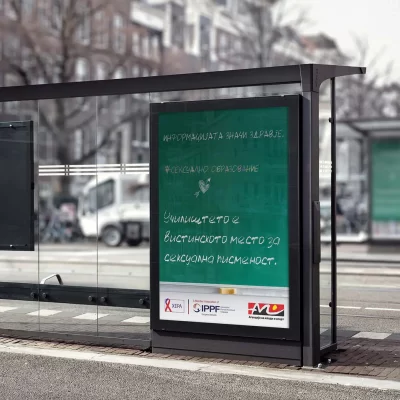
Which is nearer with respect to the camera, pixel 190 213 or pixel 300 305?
pixel 300 305

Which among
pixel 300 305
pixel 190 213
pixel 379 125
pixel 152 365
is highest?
pixel 379 125

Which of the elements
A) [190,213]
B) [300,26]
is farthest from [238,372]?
[300,26]

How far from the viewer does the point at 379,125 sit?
21031 mm

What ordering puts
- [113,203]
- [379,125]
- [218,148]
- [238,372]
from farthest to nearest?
[113,203], [379,125], [218,148], [238,372]

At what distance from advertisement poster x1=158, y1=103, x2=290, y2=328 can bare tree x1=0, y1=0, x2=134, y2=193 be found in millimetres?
26171

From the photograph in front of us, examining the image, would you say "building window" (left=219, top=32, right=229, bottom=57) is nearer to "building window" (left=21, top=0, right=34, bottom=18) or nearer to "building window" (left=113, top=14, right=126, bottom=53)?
"building window" (left=113, top=14, right=126, bottom=53)

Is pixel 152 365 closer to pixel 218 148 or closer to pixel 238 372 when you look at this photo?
pixel 238 372

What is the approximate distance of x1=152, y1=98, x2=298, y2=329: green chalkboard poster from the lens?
24.6 ft

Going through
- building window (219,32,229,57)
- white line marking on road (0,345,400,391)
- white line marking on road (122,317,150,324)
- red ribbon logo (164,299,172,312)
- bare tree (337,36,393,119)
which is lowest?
white line marking on road (0,345,400,391)

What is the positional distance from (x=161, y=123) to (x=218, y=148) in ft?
2.17

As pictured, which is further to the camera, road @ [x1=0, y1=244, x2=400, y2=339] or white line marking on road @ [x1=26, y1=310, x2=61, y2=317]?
white line marking on road @ [x1=26, y1=310, x2=61, y2=317]

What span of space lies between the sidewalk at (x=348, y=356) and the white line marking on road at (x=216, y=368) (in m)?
0.12

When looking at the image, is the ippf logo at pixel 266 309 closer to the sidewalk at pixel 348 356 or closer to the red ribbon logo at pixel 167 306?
the sidewalk at pixel 348 356

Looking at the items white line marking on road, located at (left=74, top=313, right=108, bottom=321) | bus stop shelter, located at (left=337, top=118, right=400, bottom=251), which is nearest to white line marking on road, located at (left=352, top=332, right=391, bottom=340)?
white line marking on road, located at (left=74, top=313, right=108, bottom=321)
